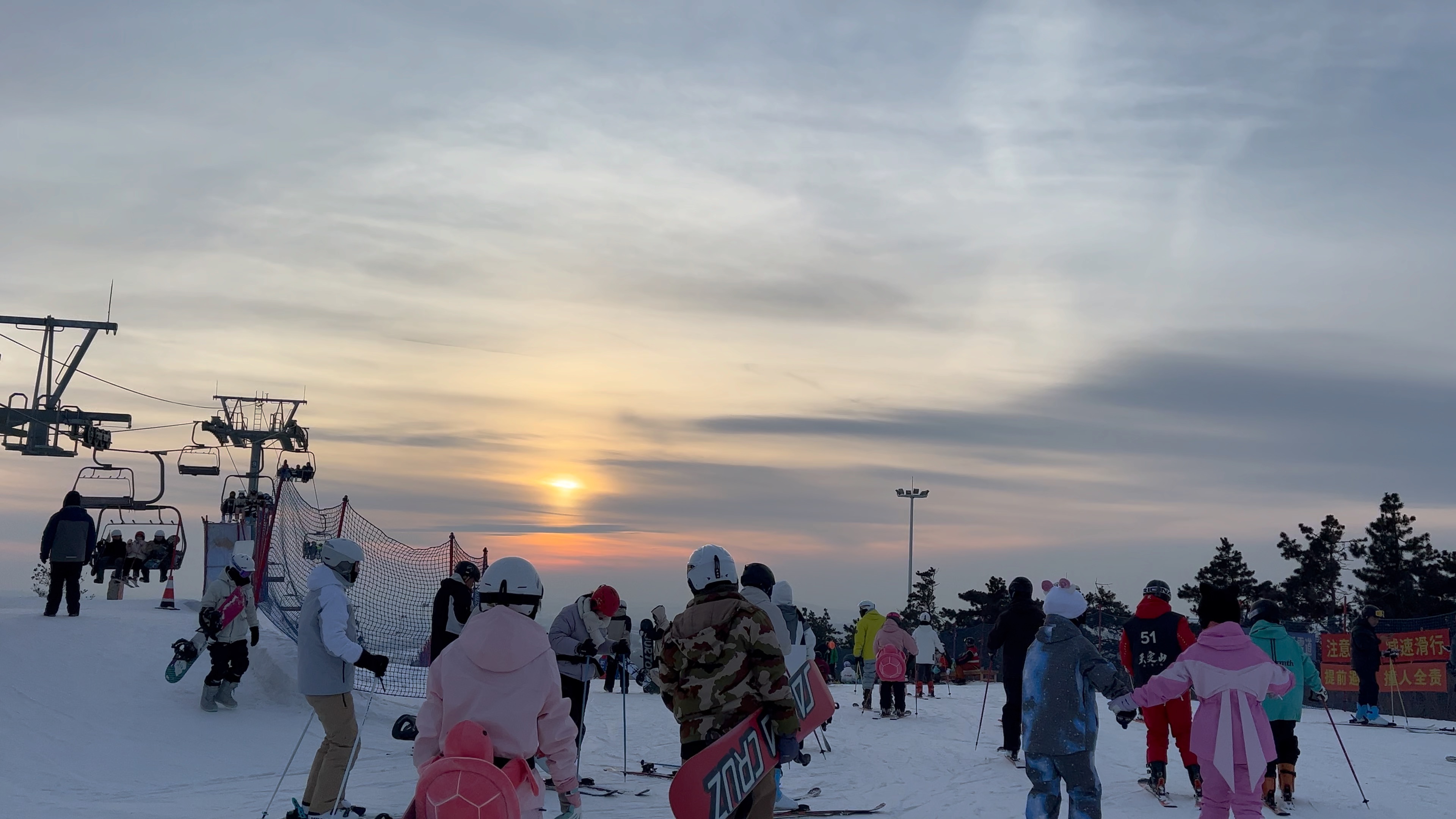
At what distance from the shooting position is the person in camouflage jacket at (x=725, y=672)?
6332 millimetres

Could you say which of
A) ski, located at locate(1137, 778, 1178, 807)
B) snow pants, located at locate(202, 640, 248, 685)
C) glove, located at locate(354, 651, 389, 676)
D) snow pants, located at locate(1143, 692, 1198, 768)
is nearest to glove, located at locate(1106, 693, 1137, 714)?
snow pants, located at locate(1143, 692, 1198, 768)

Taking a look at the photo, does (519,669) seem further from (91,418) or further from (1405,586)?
(1405,586)

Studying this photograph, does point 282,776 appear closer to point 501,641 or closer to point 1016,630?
point 501,641

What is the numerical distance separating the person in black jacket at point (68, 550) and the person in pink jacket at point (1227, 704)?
15.1 metres

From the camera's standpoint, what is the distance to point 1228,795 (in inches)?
294

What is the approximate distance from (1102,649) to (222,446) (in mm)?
33285

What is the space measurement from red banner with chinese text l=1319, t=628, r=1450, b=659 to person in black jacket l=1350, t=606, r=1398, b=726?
3.79 ft

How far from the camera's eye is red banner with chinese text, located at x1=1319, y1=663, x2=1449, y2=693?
21125 mm

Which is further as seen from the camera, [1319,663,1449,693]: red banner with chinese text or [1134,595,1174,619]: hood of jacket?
[1319,663,1449,693]: red banner with chinese text

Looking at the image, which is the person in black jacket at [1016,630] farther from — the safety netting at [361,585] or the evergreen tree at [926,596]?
the evergreen tree at [926,596]

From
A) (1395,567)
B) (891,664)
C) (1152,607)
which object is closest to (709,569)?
(1152,607)

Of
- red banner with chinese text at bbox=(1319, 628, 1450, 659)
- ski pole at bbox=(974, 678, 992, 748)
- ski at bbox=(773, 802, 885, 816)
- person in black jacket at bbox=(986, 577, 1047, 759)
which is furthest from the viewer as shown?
red banner with chinese text at bbox=(1319, 628, 1450, 659)

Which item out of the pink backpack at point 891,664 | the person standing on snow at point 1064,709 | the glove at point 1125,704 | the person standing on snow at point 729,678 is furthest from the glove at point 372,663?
the pink backpack at point 891,664

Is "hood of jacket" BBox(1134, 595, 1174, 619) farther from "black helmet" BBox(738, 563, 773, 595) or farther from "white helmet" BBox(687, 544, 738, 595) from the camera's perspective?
"white helmet" BBox(687, 544, 738, 595)
